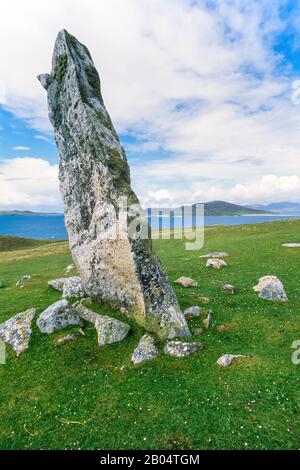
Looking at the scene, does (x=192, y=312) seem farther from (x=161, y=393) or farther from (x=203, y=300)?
(x=161, y=393)

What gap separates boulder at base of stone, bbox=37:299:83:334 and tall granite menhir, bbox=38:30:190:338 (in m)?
2.20

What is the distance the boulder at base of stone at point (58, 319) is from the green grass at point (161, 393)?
22.2 inches

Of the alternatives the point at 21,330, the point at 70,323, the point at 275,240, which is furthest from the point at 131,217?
the point at 275,240

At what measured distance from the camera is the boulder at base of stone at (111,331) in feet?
52.3

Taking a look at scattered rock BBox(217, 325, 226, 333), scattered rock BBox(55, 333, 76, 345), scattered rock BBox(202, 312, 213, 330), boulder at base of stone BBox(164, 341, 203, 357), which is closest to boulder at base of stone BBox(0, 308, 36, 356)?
→ scattered rock BBox(55, 333, 76, 345)

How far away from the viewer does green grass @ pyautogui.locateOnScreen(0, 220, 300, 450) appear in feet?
34.3

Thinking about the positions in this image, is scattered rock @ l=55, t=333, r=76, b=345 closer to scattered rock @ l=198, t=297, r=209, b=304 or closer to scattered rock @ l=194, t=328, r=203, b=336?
scattered rock @ l=194, t=328, r=203, b=336

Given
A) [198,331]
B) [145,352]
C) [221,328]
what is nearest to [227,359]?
[198,331]

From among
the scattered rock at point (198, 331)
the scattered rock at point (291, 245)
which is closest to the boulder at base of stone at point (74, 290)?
the scattered rock at point (198, 331)

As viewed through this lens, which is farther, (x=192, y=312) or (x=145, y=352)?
(x=192, y=312)

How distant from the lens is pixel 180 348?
1478cm

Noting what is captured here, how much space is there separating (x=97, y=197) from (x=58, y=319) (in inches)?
303

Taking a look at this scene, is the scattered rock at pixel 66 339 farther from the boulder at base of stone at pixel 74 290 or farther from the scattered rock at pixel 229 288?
the scattered rock at pixel 229 288

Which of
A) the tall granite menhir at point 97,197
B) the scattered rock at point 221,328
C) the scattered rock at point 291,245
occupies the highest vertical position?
the tall granite menhir at point 97,197
